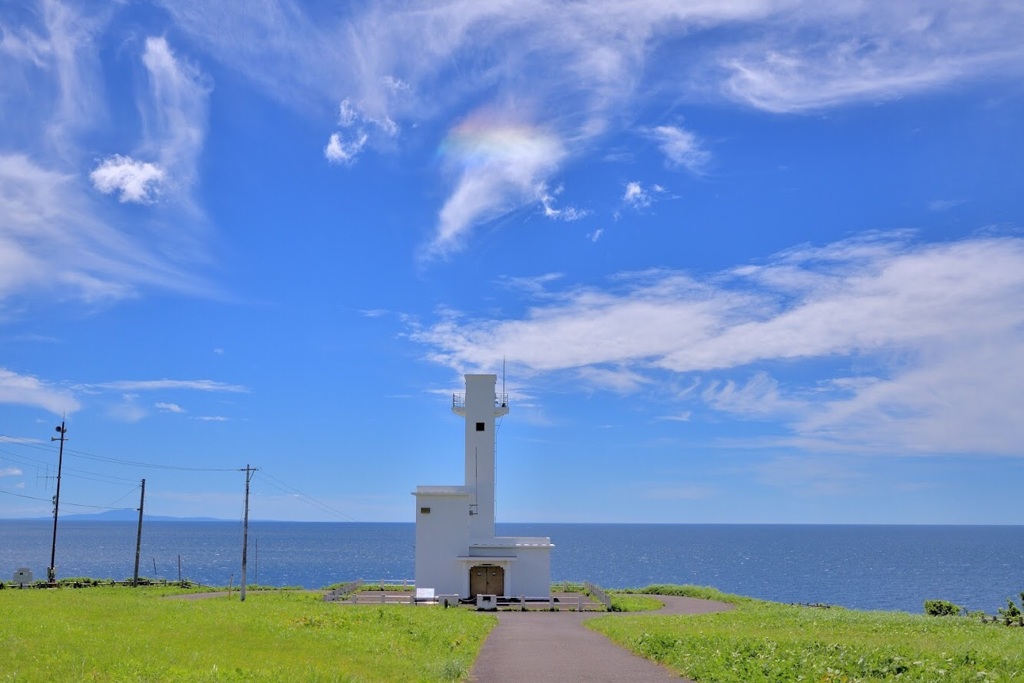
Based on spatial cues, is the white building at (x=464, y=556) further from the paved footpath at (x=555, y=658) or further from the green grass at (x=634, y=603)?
the paved footpath at (x=555, y=658)

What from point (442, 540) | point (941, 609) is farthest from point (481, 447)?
point (941, 609)

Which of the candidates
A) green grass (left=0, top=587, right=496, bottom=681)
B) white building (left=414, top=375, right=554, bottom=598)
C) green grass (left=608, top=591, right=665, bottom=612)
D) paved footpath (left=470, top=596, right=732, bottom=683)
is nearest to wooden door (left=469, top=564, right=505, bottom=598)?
white building (left=414, top=375, right=554, bottom=598)

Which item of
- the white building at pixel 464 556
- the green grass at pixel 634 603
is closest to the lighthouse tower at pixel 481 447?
the white building at pixel 464 556

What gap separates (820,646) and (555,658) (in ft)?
22.4

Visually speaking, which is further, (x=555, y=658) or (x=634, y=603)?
(x=634, y=603)

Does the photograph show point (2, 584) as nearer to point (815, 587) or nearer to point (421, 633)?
point (421, 633)

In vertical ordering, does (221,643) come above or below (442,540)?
below

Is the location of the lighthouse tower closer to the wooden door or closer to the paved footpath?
the wooden door

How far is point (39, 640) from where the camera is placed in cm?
2027

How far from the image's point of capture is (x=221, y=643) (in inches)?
874

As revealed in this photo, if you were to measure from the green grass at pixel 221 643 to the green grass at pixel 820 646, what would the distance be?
5.52 meters

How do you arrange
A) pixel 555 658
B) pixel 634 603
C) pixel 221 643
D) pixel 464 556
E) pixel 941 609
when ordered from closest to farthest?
1. pixel 221 643
2. pixel 555 658
3. pixel 941 609
4. pixel 634 603
5. pixel 464 556

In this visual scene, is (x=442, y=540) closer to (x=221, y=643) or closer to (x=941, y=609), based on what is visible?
(x=941, y=609)

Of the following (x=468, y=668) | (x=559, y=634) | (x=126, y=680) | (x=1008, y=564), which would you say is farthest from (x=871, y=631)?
(x=1008, y=564)
